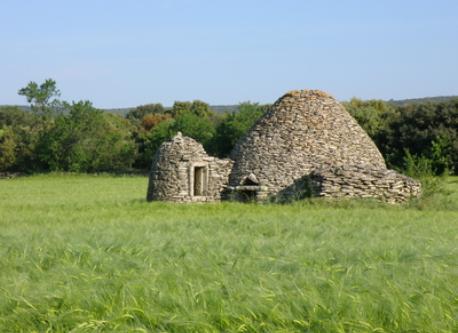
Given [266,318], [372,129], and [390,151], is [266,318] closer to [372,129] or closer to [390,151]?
[390,151]

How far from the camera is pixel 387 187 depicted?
21.6m

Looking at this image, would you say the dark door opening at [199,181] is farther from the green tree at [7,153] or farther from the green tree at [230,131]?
the green tree at [7,153]

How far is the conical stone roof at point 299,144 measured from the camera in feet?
75.3

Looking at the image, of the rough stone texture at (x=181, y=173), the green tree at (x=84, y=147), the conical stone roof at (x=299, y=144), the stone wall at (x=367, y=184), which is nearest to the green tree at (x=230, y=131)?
the green tree at (x=84, y=147)

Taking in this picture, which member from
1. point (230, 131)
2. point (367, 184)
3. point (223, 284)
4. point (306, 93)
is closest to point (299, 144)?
point (306, 93)

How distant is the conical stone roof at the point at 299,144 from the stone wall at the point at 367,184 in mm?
800

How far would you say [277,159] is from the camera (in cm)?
2309

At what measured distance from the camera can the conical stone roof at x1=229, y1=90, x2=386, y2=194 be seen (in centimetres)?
2294

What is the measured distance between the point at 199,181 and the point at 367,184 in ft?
17.6

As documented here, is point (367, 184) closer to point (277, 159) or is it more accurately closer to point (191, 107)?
point (277, 159)

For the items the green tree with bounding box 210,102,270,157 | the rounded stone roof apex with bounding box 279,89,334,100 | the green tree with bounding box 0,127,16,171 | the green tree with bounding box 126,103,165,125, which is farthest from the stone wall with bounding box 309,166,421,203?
the green tree with bounding box 126,103,165,125

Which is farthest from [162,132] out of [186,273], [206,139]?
[186,273]

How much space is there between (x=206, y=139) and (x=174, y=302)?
45192 millimetres

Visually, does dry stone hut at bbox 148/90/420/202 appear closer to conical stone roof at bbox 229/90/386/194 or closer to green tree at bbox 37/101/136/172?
conical stone roof at bbox 229/90/386/194
